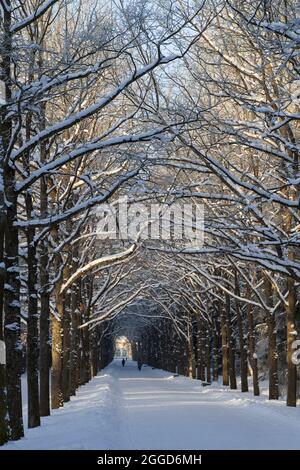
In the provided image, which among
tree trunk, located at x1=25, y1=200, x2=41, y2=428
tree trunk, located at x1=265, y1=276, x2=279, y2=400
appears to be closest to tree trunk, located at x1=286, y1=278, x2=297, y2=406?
tree trunk, located at x1=265, y1=276, x2=279, y2=400

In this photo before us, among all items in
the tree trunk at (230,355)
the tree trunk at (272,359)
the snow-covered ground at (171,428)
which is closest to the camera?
the snow-covered ground at (171,428)

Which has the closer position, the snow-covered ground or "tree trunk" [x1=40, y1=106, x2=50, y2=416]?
the snow-covered ground

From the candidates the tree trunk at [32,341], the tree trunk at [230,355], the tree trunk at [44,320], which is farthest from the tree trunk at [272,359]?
the tree trunk at [32,341]

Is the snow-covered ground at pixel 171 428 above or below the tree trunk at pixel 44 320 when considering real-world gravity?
below

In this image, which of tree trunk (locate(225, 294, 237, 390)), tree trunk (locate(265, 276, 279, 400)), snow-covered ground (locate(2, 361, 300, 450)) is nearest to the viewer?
snow-covered ground (locate(2, 361, 300, 450))

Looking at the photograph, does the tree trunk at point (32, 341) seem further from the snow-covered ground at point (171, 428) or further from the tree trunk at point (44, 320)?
the tree trunk at point (44, 320)

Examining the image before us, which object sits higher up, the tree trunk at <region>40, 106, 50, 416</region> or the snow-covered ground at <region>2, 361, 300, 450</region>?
the tree trunk at <region>40, 106, 50, 416</region>

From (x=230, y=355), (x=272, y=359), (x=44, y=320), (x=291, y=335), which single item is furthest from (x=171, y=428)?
(x=230, y=355)

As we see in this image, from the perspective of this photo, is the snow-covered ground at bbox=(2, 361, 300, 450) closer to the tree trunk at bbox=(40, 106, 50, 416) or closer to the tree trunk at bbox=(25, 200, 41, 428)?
the tree trunk at bbox=(25, 200, 41, 428)

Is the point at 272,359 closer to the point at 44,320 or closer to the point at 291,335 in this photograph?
the point at 291,335

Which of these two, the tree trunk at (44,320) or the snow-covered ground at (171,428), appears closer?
the snow-covered ground at (171,428)

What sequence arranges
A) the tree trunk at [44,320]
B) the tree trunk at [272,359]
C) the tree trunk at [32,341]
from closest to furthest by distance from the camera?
the tree trunk at [32,341] < the tree trunk at [44,320] < the tree trunk at [272,359]

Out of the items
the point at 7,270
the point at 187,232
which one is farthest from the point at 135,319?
the point at 7,270

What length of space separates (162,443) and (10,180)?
18.7 feet
